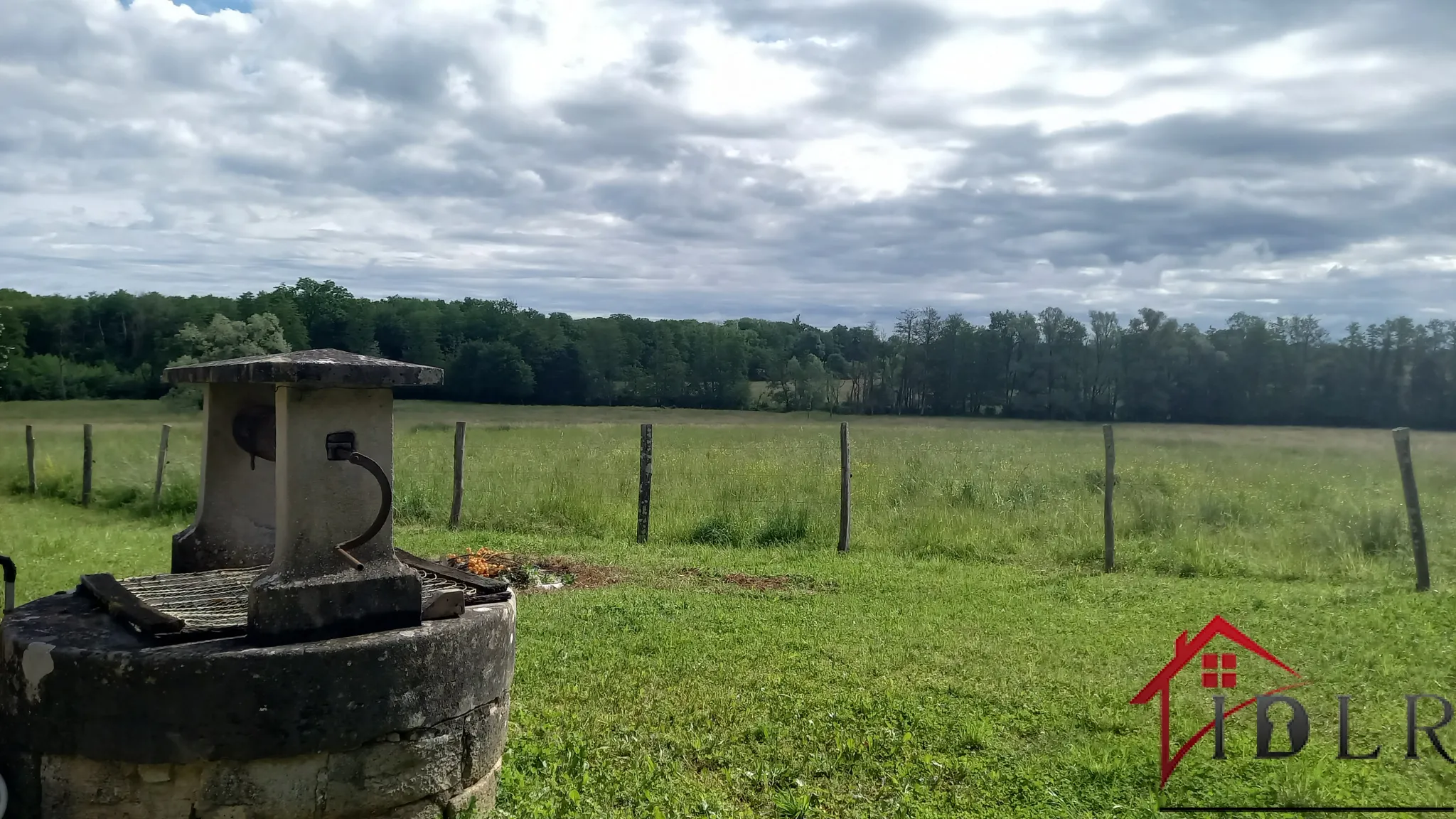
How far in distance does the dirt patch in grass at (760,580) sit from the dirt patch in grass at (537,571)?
33.1 inches

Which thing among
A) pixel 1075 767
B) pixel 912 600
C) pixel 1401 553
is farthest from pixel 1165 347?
pixel 1075 767

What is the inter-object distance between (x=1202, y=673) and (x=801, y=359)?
2297 inches

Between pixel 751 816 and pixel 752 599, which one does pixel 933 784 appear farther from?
pixel 752 599

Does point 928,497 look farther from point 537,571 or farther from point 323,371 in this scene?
point 323,371

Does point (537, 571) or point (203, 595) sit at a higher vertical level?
point (203, 595)

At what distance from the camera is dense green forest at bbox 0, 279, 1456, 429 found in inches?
1604

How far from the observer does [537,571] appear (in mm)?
9680

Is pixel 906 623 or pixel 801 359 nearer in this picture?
pixel 906 623

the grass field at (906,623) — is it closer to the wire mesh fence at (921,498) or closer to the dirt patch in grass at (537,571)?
the wire mesh fence at (921,498)

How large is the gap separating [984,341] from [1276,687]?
187 ft

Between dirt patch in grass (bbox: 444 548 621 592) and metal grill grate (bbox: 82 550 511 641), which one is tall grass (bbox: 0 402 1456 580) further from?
metal grill grate (bbox: 82 550 511 641)

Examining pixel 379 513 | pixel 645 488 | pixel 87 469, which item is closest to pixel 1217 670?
pixel 379 513

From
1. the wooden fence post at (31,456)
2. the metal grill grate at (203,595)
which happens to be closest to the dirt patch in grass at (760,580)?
the metal grill grate at (203,595)

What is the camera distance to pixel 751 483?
50.1 feet
